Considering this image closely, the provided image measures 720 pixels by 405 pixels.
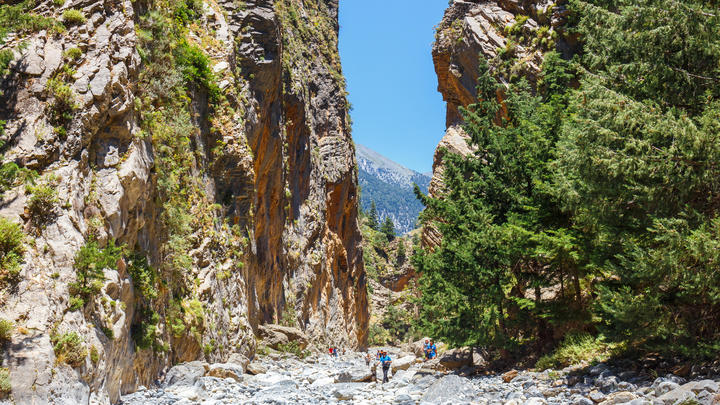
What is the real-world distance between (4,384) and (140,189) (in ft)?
20.3

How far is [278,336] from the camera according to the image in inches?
933

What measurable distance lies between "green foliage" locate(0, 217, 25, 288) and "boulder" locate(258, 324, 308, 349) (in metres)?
15.9

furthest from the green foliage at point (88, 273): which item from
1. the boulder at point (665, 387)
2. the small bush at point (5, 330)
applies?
the boulder at point (665, 387)

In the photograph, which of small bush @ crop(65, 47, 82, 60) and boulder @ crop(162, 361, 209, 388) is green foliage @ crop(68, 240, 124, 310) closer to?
boulder @ crop(162, 361, 209, 388)

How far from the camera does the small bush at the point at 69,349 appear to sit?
809 cm

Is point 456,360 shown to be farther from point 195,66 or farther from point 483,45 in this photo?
point 483,45

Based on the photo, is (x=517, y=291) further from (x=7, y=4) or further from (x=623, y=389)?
(x=7, y=4)

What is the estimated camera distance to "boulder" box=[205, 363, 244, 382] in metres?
14.3

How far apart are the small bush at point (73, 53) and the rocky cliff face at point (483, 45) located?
19.4 meters

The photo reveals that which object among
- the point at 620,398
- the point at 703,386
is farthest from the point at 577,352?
the point at 703,386

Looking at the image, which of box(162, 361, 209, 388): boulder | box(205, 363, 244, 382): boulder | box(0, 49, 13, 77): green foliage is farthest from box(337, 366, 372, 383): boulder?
box(0, 49, 13, 77): green foliage

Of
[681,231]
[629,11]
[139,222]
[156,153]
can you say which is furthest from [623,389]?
[156,153]

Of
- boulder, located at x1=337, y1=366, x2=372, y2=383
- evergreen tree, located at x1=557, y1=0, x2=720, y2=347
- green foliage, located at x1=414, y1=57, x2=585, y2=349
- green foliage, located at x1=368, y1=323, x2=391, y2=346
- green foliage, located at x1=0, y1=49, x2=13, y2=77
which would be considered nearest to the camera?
evergreen tree, located at x1=557, y1=0, x2=720, y2=347

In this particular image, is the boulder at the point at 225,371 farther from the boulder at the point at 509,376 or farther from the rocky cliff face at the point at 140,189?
the boulder at the point at 509,376
